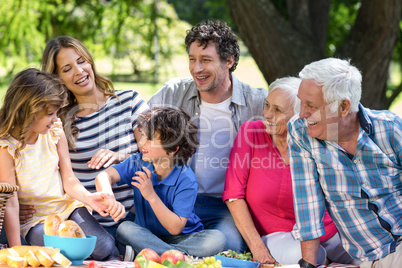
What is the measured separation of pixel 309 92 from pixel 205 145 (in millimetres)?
1143

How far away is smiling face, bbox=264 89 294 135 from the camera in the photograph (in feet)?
10.5

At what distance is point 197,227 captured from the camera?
10.6 feet

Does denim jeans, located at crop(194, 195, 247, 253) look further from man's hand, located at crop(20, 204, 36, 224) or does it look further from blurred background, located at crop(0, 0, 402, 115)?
blurred background, located at crop(0, 0, 402, 115)

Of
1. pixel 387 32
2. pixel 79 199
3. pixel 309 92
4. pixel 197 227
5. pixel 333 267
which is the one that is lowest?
pixel 333 267

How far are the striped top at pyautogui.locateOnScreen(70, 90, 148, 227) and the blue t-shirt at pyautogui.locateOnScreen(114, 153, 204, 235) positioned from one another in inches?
10.2

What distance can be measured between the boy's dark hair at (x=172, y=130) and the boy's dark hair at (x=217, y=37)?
26.2 inches

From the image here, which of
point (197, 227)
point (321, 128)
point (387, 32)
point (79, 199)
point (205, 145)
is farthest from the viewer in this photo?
point (387, 32)

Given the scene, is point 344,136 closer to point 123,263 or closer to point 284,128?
point 284,128

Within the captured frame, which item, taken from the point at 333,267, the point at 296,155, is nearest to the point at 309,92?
the point at 296,155

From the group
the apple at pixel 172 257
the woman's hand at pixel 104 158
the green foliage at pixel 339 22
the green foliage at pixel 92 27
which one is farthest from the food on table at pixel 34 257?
the green foliage at pixel 339 22

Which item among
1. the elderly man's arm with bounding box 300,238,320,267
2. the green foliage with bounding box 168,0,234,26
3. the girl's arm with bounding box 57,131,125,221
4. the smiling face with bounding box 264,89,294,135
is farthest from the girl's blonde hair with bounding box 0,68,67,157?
the green foliage with bounding box 168,0,234,26

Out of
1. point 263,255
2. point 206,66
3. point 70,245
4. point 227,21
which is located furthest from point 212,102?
point 227,21

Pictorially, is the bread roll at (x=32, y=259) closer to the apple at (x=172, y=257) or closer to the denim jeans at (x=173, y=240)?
the apple at (x=172, y=257)

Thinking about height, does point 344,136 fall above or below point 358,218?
above
